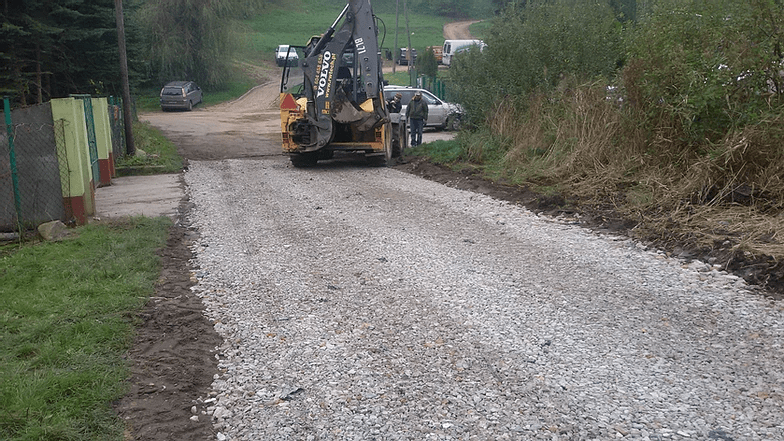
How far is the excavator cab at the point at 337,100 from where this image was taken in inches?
611

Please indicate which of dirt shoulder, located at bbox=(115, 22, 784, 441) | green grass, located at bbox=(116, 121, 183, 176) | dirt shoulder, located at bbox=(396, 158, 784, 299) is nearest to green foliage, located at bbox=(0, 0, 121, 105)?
green grass, located at bbox=(116, 121, 183, 176)

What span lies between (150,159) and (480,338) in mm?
13671

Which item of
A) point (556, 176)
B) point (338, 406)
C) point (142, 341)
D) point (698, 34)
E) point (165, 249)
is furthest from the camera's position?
point (556, 176)

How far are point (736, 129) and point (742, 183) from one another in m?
0.74

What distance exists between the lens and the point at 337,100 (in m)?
16.1

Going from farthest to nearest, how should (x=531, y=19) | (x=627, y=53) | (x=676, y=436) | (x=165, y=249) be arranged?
(x=531, y=19)
(x=627, y=53)
(x=165, y=249)
(x=676, y=436)

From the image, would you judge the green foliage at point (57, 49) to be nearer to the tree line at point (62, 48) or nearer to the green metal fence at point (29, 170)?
the tree line at point (62, 48)

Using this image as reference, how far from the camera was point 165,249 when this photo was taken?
8648mm

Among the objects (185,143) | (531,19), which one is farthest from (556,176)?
(185,143)

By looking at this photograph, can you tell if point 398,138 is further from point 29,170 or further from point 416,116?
point 29,170

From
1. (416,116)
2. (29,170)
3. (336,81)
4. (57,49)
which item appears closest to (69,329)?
(29,170)

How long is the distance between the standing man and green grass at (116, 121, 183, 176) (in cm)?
612

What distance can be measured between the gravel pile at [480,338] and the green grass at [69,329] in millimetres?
685

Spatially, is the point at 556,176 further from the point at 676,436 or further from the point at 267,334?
the point at 676,436
